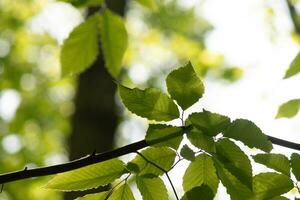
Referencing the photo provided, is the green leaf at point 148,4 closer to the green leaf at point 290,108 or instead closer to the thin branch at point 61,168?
the green leaf at point 290,108

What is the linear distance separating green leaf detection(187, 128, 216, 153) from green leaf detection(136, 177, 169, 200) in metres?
0.09

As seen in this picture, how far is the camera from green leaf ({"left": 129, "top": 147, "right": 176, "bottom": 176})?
2.28 feet

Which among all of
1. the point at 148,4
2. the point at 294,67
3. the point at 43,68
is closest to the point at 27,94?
the point at 43,68

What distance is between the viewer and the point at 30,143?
6.05 m

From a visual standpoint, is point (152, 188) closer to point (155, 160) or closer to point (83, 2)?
point (155, 160)

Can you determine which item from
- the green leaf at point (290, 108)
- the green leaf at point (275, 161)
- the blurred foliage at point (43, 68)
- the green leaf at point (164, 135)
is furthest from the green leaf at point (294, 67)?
the blurred foliage at point (43, 68)

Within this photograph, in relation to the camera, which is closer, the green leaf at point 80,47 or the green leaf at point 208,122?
the green leaf at point 208,122

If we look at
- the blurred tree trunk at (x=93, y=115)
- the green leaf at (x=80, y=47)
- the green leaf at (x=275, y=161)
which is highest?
the blurred tree trunk at (x=93, y=115)

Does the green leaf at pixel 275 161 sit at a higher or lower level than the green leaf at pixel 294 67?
lower

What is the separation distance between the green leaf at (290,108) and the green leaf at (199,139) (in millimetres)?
333

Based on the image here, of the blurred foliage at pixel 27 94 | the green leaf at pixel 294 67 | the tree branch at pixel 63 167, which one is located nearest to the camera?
the tree branch at pixel 63 167

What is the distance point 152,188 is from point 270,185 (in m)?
0.18

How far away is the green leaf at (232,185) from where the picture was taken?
2.17ft

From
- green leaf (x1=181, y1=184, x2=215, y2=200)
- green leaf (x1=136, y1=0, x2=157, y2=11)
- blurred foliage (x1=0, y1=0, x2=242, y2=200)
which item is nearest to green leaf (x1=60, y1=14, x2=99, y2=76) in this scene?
green leaf (x1=136, y1=0, x2=157, y2=11)
